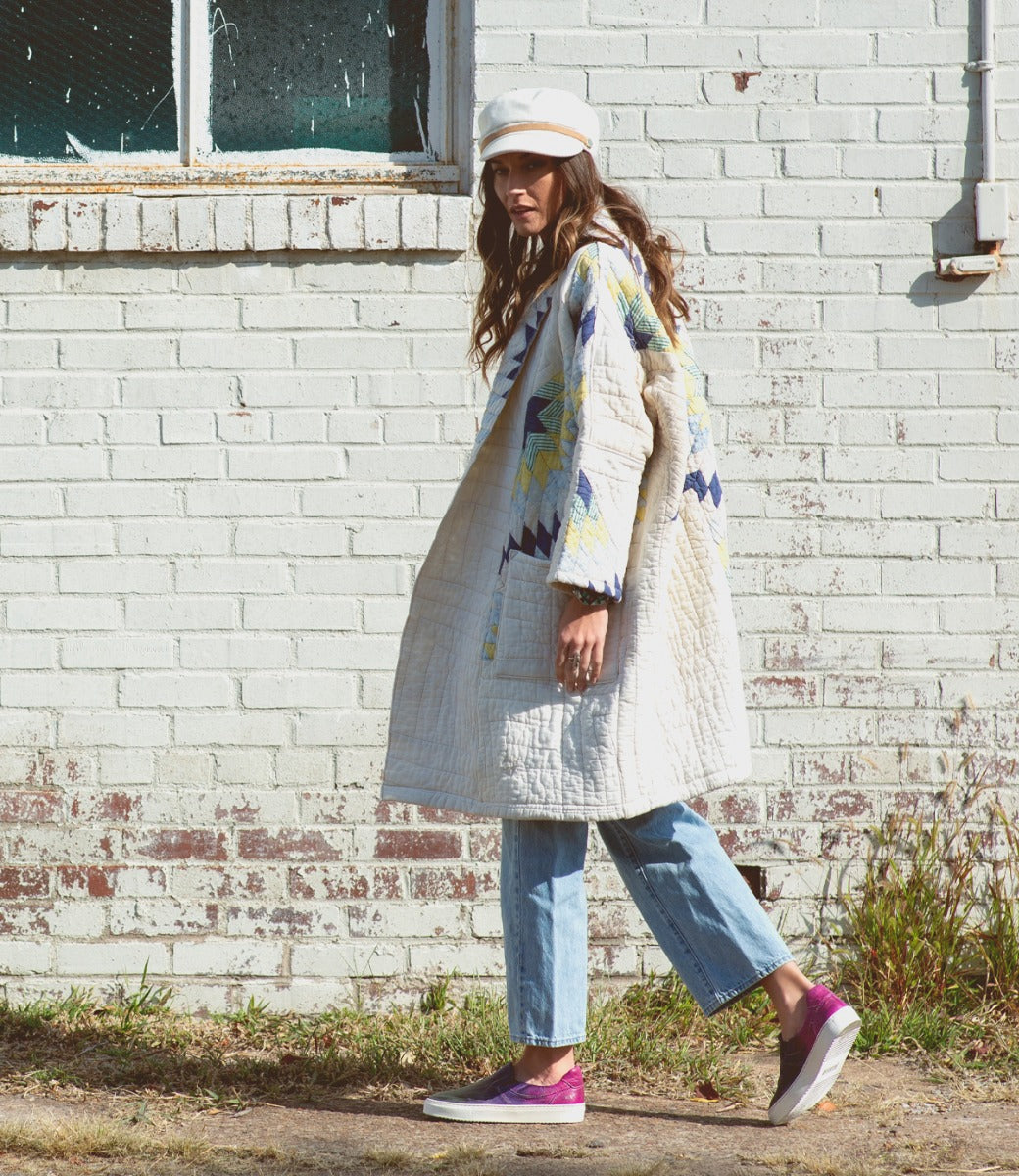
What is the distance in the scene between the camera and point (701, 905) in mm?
2586

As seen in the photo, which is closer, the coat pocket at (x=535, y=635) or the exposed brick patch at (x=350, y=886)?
the coat pocket at (x=535, y=635)

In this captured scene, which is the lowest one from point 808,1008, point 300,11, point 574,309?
point 808,1008

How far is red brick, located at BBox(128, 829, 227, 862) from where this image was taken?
3.41 metres

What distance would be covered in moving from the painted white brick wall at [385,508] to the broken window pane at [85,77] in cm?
28

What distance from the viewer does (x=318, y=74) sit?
3594 mm

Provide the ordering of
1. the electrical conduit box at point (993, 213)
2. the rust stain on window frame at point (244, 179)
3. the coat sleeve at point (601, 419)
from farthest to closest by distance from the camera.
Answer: the rust stain on window frame at point (244, 179) < the electrical conduit box at point (993, 213) < the coat sleeve at point (601, 419)

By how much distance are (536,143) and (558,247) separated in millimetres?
193

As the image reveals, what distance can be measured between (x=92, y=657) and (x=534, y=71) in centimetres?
185

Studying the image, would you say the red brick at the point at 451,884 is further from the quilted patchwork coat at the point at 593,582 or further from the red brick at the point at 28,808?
the red brick at the point at 28,808

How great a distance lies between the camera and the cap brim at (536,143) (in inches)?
99.3

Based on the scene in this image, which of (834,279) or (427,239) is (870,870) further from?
(427,239)

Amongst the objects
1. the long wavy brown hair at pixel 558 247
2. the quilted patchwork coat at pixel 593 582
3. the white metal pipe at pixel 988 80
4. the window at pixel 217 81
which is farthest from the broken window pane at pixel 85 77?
the white metal pipe at pixel 988 80

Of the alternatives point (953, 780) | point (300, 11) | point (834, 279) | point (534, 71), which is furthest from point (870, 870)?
point (300, 11)

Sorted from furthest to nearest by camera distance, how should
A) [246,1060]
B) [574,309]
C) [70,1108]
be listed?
[246,1060], [70,1108], [574,309]
